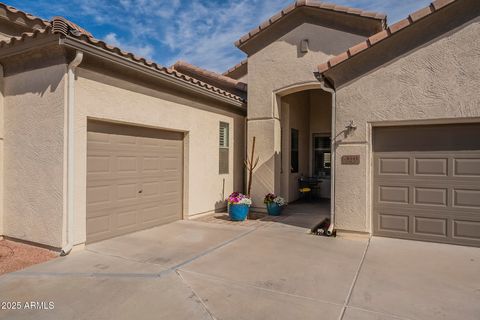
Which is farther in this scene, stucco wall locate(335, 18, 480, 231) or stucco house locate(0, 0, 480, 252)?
stucco wall locate(335, 18, 480, 231)

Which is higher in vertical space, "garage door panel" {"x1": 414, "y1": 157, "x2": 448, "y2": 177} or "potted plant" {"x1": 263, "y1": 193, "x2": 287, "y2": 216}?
"garage door panel" {"x1": 414, "y1": 157, "x2": 448, "y2": 177}

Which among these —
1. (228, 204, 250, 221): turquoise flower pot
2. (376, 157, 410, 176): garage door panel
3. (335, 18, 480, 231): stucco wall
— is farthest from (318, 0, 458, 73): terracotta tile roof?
(228, 204, 250, 221): turquoise flower pot

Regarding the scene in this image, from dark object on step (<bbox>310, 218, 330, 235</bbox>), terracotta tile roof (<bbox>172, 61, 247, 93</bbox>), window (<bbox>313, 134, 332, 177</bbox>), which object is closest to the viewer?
dark object on step (<bbox>310, 218, 330, 235</bbox>)

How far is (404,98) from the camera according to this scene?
6438 millimetres

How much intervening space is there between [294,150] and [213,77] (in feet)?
14.1

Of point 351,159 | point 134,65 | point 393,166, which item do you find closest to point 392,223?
point 393,166

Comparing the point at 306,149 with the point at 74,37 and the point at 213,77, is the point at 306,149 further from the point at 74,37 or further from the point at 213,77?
the point at 74,37

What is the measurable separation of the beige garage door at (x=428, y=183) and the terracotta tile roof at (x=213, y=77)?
610 cm

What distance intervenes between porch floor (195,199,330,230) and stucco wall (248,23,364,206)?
3.22 ft

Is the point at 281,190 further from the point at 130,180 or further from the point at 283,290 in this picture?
the point at 283,290

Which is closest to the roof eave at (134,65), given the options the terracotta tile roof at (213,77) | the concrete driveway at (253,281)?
the terracotta tile roof at (213,77)

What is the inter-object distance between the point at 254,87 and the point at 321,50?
2456 millimetres

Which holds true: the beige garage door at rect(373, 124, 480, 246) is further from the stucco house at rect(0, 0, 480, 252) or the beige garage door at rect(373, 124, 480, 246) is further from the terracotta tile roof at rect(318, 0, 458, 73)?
the terracotta tile roof at rect(318, 0, 458, 73)

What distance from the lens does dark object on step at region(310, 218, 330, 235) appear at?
7335mm
